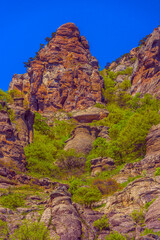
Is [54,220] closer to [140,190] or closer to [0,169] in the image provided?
[140,190]

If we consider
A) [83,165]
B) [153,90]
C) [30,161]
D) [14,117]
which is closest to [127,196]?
[30,161]

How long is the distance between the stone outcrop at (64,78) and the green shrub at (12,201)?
5859 cm

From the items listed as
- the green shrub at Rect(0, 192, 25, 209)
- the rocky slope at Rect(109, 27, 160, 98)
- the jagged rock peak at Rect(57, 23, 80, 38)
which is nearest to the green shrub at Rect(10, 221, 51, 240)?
the green shrub at Rect(0, 192, 25, 209)

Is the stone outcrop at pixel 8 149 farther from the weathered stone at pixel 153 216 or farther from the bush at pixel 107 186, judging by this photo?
the weathered stone at pixel 153 216

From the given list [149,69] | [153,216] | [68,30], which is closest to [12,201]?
[153,216]

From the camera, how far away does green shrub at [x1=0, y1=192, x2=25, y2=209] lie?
2011 centimetres

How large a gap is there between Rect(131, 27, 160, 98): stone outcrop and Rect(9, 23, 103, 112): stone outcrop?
45.5 ft

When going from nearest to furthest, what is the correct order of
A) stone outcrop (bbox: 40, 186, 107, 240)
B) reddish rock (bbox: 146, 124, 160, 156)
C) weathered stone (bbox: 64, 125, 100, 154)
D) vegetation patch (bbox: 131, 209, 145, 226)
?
stone outcrop (bbox: 40, 186, 107, 240), vegetation patch (bbox: 131, 209, 145, 226), reddish rock (bbox: 146, 124, 160, 156), weathered stone (bbox: 64, 125, 100, 154)

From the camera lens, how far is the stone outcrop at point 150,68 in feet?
233

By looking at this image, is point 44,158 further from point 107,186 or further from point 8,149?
point 107,186

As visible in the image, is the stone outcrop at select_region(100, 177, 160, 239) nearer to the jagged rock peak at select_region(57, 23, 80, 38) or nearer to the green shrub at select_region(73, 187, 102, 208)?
the green shrub at select_region(73, 187, 102, 208)

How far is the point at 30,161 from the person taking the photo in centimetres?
3703

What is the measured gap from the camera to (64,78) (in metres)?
83.5

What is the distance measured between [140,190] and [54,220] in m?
7.46
